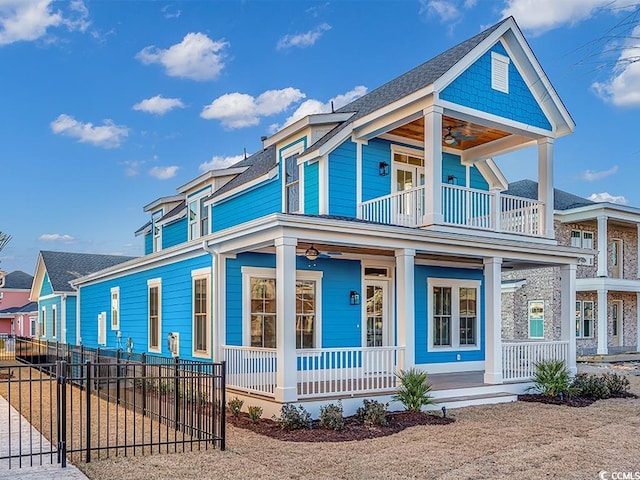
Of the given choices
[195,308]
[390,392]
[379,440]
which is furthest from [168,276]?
[379,440]

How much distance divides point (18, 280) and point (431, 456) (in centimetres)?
5177

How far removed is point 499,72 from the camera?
13.5 metres

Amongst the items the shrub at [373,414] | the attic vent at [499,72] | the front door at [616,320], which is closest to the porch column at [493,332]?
the shrub at [373,414]

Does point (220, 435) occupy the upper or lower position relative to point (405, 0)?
lower

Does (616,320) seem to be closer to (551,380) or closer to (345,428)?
(551,380)

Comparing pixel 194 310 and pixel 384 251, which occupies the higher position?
pixel 384 251

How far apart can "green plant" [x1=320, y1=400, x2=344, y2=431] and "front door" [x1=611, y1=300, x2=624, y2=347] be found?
2272 centimetres

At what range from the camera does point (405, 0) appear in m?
15.5

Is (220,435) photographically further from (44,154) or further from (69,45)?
(44,154)

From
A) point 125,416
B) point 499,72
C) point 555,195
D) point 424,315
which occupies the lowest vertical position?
point 125,416

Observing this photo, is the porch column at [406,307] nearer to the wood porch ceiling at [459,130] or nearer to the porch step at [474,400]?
the porch step at [474,400]

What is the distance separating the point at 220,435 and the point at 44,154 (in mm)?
21883

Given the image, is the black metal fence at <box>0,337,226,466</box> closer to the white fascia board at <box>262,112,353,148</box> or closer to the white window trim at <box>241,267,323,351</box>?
the white window trim at <box>241,267,323,351</box>

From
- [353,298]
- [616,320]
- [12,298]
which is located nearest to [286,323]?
[353,298]
